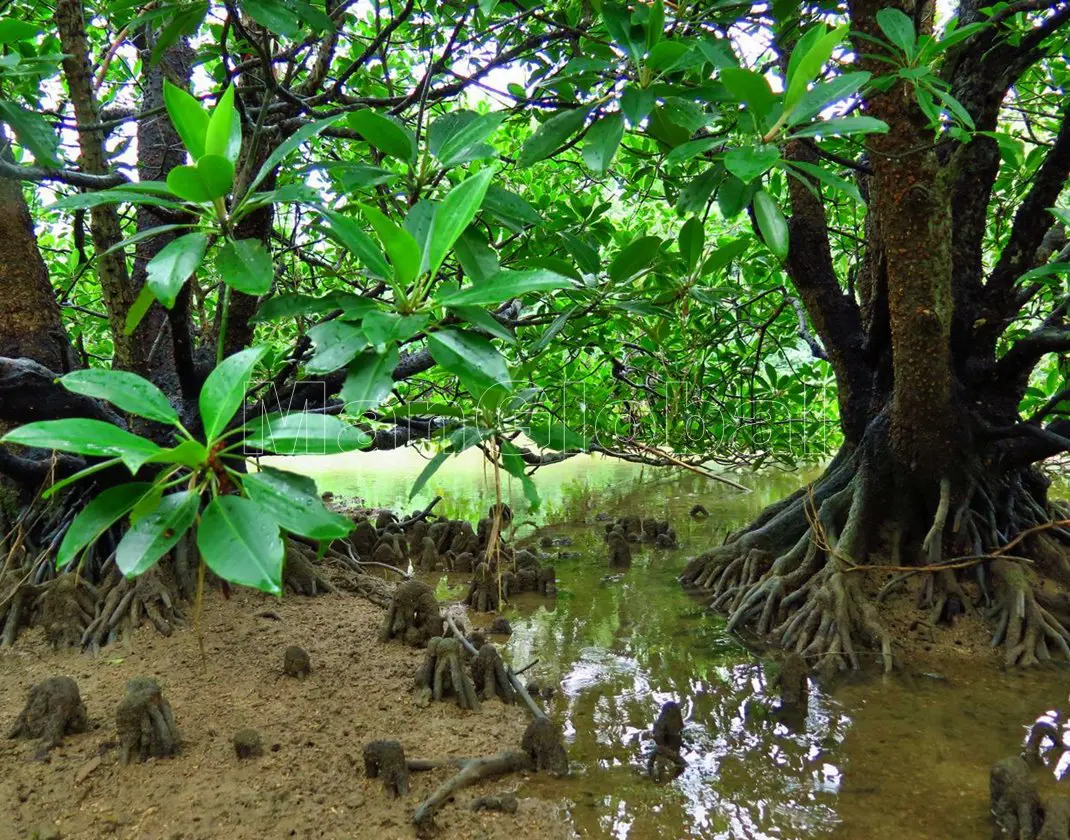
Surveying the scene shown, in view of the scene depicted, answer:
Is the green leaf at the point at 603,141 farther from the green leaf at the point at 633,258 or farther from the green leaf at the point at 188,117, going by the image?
the green leaf at the point at 188,117

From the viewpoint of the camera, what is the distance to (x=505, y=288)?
40.8 inches

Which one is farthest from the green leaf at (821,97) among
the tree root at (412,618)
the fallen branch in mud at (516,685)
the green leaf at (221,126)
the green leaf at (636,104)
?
the tree root at (412,618)

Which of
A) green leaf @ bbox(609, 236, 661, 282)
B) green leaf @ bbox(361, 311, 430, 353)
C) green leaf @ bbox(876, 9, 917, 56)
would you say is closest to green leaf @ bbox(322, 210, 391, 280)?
green leaf @ bbox(361, 311, 430, 353)

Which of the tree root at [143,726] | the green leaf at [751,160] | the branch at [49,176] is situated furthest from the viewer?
the tree root at [143,726]

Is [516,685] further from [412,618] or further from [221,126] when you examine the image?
[221,126]

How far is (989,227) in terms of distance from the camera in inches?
219

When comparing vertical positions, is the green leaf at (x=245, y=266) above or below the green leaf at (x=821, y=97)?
below

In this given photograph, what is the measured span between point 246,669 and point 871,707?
2.63 metres

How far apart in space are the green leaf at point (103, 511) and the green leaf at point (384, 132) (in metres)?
0.69

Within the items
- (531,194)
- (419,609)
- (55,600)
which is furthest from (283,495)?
→ (531,194)

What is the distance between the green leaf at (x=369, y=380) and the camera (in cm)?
99

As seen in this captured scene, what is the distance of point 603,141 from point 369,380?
2.44 ft

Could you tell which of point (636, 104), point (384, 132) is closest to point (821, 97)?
point (636, 104)

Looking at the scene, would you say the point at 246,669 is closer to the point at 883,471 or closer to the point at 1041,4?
the point at 883,471
